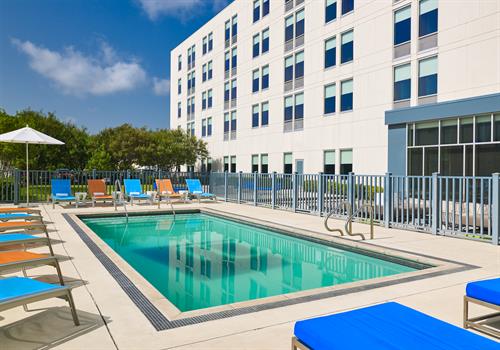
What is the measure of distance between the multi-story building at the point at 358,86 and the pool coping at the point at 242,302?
10.2 m

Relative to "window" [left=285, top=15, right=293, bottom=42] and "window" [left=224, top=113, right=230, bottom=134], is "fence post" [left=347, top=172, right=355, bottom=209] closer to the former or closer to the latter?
"window" [left=285, top=15, right=293, bottom=42]

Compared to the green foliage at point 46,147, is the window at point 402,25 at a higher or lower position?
higher

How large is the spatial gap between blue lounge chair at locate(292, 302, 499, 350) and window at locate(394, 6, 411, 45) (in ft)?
61.4

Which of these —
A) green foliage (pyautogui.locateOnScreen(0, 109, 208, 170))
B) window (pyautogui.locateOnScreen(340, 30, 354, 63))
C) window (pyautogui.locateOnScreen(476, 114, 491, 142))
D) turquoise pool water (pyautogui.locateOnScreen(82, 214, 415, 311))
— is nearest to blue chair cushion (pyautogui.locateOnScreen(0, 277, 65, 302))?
turquoise pool water (pyautogui.locateOnScreen(82, 214, 415, 311))

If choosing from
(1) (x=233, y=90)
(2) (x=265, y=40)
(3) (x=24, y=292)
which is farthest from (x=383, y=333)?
(1) (x=233, y=90)

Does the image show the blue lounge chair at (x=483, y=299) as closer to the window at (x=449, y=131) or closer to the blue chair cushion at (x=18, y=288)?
the blue chair cushion at (x=18, y=288)

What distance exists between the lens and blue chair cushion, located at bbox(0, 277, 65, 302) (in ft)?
10.4

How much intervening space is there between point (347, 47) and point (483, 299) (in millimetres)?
20384

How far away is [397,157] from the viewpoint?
18.7 m

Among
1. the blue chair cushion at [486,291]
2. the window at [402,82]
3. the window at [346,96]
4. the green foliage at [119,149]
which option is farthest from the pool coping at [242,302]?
the green foliage at [119,149]

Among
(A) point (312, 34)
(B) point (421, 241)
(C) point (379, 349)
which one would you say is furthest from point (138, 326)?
(A) point (312, 34)

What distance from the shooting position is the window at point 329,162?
23.0m

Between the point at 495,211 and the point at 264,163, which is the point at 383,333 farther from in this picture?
the point at 264,163

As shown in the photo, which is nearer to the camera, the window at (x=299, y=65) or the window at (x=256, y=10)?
the window at (x=299, y=65)
